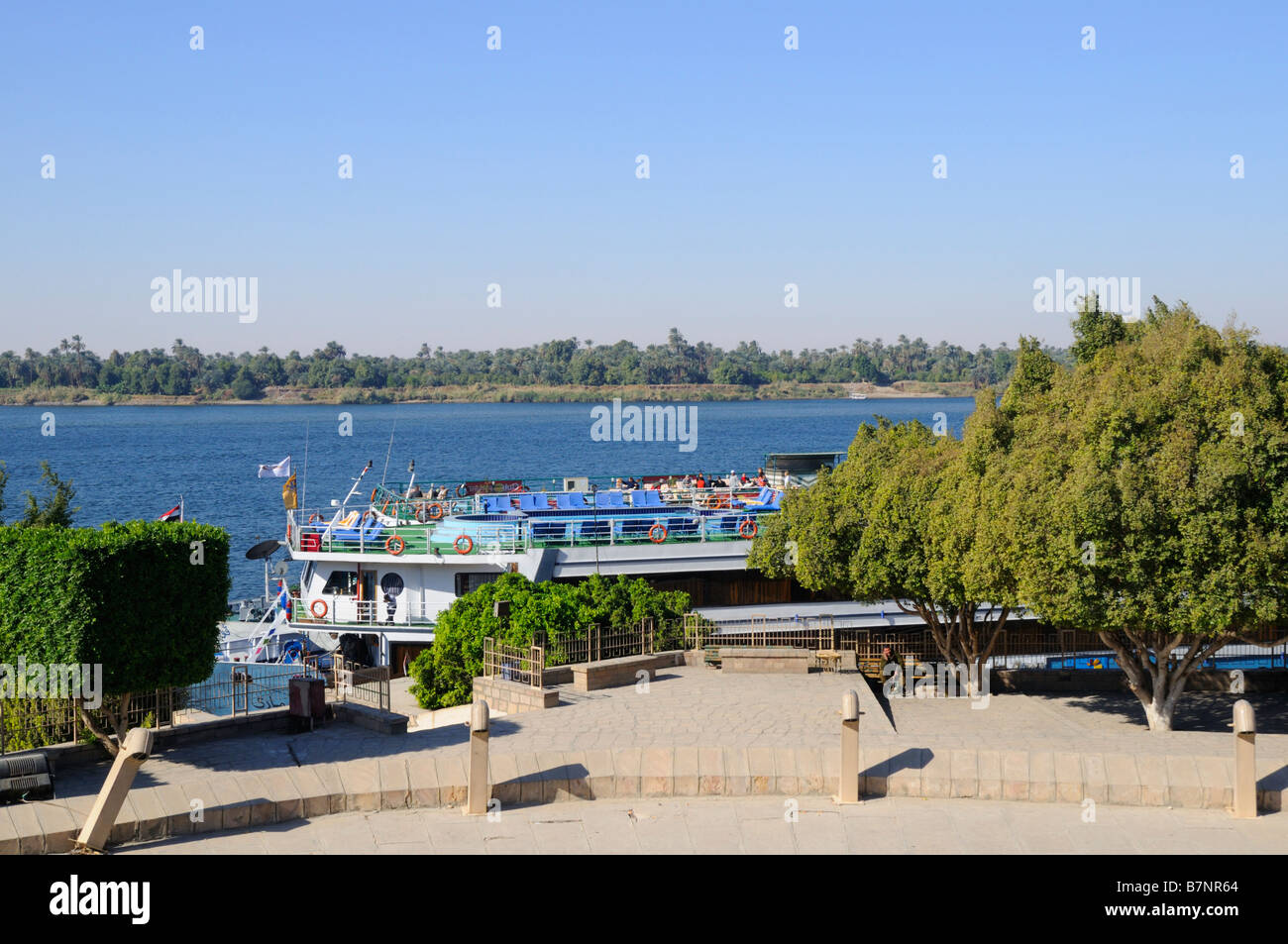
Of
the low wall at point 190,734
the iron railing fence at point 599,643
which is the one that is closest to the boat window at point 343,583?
the iron railing fence at point 599,643

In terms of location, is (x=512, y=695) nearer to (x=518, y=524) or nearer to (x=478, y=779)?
(x=478, y=779)

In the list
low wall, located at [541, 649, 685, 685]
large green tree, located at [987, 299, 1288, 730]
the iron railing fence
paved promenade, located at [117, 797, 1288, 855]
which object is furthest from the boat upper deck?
paved promenade, located at [117, 797, 1288, 855]

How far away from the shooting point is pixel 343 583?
31594mm

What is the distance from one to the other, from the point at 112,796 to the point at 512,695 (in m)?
10.3

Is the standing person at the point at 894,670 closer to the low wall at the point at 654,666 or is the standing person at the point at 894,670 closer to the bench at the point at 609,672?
the low wall at the point at 654,666

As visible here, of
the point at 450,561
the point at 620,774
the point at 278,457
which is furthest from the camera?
the point at 278,457

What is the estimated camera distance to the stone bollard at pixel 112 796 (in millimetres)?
10445

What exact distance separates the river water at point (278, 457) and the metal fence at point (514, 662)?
30.7m

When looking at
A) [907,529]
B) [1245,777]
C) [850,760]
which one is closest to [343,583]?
[907,529]

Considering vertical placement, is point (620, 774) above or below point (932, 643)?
above

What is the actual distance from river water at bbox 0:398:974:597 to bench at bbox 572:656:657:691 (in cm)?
2960
